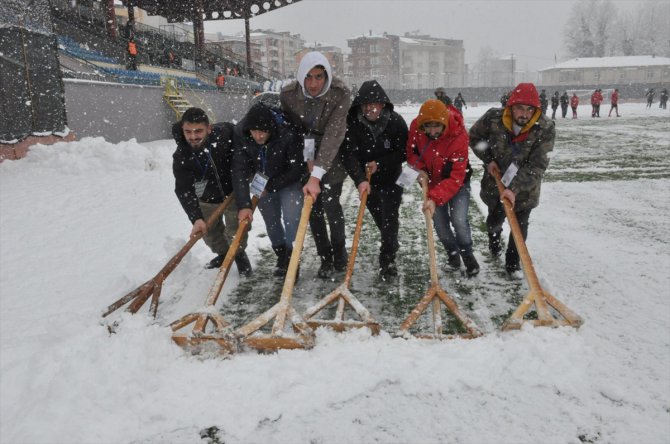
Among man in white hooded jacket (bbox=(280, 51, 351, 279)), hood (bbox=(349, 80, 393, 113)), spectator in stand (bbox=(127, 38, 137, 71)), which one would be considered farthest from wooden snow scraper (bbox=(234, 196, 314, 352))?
spectator in stand (bbox=(127, 38, 137, 71))

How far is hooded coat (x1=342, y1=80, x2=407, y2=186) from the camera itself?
11.7ft

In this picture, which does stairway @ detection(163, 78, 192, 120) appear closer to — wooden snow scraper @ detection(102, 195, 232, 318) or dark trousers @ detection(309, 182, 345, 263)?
dark trousers @ detection(309, 182, 345, 263)

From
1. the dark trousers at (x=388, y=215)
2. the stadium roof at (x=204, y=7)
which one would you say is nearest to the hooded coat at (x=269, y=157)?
the dark trousers at (x=388, y=215)

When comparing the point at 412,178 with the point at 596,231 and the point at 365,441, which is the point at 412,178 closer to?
the point at 365,441

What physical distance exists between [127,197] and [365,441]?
529cm

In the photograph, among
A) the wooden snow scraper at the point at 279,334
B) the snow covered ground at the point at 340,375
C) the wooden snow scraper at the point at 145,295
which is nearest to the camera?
the snow covered ground at the point at 340,375

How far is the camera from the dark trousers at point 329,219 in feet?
12.3

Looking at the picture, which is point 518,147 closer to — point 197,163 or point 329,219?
point 329,219

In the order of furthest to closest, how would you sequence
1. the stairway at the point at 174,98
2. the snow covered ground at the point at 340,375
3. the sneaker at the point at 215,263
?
the stairway at the point at 174,98 < the sneaker at the point at 215,263 < the snow covered ground at the point at 340,375

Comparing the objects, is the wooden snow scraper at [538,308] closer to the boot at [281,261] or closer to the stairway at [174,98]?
the boot at [281,261]

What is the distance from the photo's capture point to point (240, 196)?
347 centimetres

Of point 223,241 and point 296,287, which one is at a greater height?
point 223,241

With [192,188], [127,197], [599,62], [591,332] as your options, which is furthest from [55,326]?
[599,62]

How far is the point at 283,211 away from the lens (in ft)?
12.0
